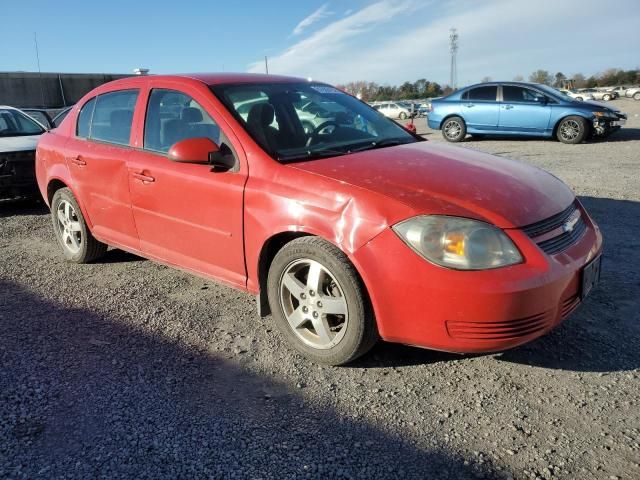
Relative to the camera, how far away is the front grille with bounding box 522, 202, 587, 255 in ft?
8.48

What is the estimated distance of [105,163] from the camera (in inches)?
162

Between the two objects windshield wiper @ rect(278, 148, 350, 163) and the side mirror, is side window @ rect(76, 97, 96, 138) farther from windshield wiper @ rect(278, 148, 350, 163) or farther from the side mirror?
windshield wiper @ rect(278, 148, 350, 163)

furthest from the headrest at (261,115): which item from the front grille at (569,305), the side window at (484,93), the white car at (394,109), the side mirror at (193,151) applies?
the white car at (394,109)

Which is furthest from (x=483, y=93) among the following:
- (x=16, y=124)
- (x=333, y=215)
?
(x=333, y=215)

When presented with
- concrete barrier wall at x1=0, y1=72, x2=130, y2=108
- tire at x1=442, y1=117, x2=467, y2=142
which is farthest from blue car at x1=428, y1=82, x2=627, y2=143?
concrete barrier wall at x1=0, y1=72, x2=130, y2=108

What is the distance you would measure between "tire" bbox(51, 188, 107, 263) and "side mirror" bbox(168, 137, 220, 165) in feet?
6.41

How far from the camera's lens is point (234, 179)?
318 centimetres

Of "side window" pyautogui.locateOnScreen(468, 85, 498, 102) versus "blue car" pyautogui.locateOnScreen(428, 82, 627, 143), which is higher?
"side window" pyautogui.locateOnScreen(468, 85, 498, 102)

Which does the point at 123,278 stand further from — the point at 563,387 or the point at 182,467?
the point at 563,387

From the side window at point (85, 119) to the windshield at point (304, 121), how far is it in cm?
168

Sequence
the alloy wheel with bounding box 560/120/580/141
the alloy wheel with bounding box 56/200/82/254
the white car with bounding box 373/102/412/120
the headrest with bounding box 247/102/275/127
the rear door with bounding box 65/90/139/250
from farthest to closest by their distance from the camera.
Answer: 1. the white car with bounding box 373/102/412/120
2. the alloy wheel with bounding box 560/120/580/141
3. the alloy wheel with bounding box 56/200/82/254
4. the rear door with bounding box 65/90/139/250
5. the headrest with bounding box 247/102/275/127

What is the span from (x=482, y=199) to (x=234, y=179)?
4.77 feet

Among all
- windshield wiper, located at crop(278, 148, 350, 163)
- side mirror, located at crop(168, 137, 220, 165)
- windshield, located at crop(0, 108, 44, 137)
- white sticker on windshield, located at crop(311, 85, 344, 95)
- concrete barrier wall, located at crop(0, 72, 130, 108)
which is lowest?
windshield wiper, located at crop(278, 148, 350, 163)

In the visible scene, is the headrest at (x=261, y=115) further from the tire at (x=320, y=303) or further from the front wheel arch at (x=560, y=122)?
the front wheel arch at (x=560, y=122)
